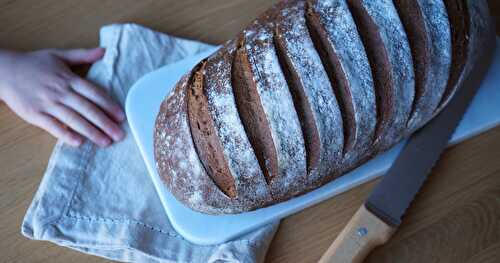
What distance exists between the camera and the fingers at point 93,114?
1.26 meters

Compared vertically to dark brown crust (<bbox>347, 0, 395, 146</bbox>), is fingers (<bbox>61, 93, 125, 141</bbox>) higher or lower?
lower

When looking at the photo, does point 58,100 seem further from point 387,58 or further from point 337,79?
point 387,58

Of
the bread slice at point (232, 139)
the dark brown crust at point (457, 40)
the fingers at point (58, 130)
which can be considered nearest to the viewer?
the bread slice at point (232, 139)

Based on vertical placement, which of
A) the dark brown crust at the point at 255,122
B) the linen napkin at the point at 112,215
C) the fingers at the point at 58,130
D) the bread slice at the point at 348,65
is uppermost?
the bread slice at the point at 348,65

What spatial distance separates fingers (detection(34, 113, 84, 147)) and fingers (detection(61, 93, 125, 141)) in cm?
5

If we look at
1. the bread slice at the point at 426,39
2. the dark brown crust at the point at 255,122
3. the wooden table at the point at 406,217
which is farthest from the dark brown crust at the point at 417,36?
the dark brown crust at the point at 255,122

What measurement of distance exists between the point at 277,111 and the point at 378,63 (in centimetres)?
27

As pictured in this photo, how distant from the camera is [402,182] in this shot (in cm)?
116

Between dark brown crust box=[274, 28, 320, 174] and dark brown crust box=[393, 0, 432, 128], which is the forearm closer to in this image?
dark brown crust box=[274, 28, 320, 174]

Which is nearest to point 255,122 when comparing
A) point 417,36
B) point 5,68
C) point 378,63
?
point 378,63

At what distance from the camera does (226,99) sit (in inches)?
39.7

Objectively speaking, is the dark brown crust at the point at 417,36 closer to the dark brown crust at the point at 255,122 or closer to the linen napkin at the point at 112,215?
the dark brown crust at the point at 255,122

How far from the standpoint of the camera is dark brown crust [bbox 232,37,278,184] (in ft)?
3.34

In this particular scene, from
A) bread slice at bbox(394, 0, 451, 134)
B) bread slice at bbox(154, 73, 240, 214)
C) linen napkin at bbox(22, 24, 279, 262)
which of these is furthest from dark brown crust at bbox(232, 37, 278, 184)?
bread slice at bbox(394, 0, 451, 134)
